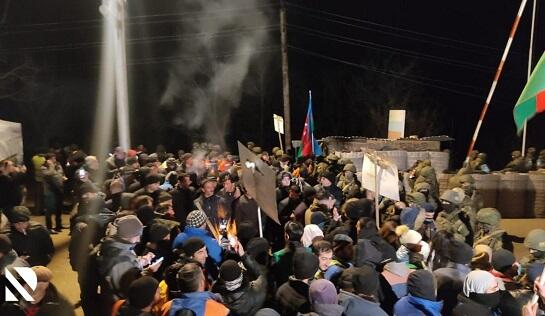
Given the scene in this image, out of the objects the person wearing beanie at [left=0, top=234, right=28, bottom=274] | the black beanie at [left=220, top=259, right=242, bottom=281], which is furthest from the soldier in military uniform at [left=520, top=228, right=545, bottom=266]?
the person wearing beanie at [left=0, top=234, right=28, bottom=274]

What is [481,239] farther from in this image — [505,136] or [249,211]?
[505,136]

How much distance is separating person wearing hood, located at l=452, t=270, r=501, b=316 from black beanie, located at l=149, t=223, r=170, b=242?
278cm

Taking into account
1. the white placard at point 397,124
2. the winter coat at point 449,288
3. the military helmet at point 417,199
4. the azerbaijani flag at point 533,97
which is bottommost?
the winter coat at point 449,288

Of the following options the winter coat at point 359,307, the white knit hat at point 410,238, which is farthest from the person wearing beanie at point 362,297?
the white knit hat at point 410,238

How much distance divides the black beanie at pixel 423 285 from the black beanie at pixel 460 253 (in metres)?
Answer: 0.90

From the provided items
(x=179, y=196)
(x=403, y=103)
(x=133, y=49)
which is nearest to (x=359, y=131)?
(x=403, y=103)

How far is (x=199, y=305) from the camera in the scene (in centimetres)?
378

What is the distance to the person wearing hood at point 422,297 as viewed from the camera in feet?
12.8

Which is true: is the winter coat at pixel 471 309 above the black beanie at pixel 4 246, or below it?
below

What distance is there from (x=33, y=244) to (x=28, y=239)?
0.08m

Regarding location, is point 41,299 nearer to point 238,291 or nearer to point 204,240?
point 238,291

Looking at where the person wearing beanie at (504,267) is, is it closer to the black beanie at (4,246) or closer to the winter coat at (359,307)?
the winter coat at (359,307)

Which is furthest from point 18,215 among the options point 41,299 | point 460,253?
point 460,253

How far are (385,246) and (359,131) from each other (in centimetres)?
3899
